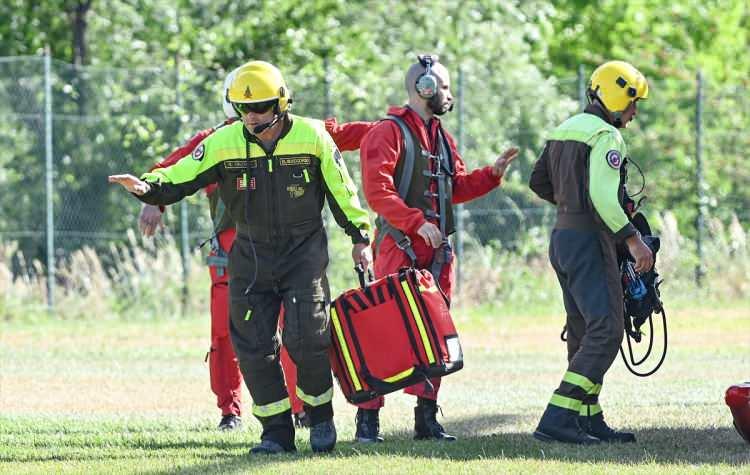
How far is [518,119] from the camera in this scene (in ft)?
64.1

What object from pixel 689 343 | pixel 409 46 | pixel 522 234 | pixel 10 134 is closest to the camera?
pixel 689 343

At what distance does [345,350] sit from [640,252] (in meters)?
1.61

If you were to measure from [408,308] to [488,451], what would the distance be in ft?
2.80

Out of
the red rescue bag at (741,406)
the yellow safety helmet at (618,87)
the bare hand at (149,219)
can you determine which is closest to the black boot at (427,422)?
the red rescue bag at (741,406)

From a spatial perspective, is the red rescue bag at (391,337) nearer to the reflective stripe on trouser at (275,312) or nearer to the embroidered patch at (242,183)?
the reflective stripe on trouser at (275,312)

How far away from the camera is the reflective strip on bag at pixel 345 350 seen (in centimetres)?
803

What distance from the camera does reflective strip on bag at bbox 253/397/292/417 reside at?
794cm

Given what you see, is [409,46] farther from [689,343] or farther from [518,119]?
[689,343]

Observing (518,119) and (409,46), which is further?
(409,46)

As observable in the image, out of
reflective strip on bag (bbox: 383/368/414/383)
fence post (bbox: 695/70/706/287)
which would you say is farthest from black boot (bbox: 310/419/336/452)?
Answer: fence post (bbox: 695/70/706/287)

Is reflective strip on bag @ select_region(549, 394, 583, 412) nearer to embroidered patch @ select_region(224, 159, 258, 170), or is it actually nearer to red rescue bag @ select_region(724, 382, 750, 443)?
red rescue bag @ select_region(724, 382, 750, 443)

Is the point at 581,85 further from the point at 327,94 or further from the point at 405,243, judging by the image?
the point at 405,243

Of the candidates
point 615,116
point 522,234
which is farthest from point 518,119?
point 615,116

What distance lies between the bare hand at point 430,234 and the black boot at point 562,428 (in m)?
1.07
